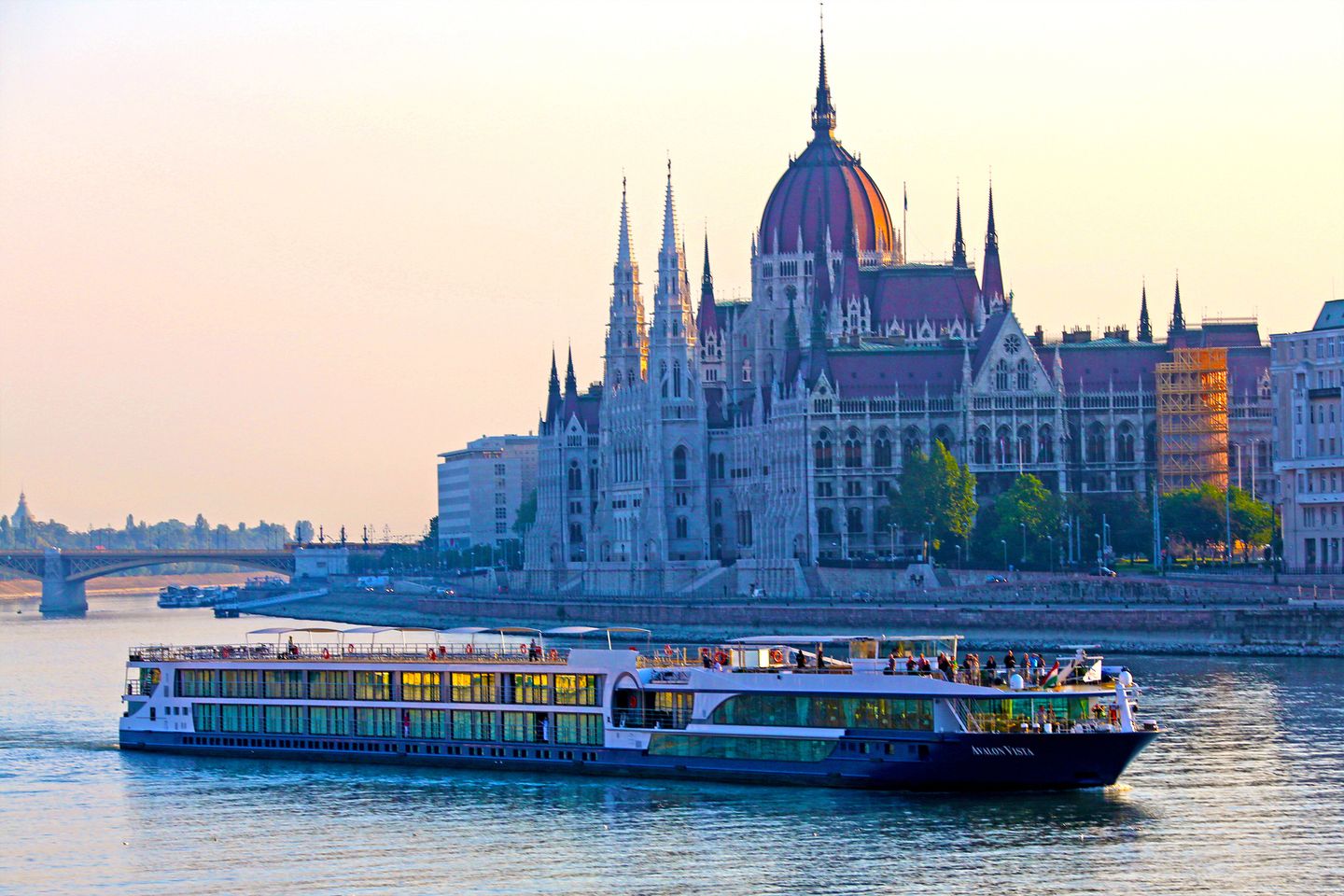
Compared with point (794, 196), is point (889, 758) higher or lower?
lower

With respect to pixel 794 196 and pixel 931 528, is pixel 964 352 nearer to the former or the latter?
pixel 931 528

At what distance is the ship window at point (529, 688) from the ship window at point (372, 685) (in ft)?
12.9

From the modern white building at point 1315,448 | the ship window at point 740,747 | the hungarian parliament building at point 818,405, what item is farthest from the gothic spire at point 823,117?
the ship window at point 740,747

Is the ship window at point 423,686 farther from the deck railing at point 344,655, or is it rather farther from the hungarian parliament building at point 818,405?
the hungarian parliament building at point 818,405

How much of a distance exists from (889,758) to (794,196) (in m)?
136

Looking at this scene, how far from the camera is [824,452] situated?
164250mm

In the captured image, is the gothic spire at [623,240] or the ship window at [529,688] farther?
the gothic spire at [623,240]

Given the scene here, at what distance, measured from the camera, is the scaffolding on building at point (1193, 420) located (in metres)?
158

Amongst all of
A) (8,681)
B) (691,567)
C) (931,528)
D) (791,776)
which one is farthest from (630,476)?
(791,776)

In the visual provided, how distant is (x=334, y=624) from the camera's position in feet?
602

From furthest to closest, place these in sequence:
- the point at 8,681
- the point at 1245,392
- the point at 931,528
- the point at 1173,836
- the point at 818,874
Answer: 1. the point at 1245,392
2. the point at 931,528
3. the point at 8,681
4. the point at 1173,836
5. the point at 818,874

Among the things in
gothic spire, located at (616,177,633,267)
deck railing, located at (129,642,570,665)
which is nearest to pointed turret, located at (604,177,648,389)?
gothic spire, located at (616,177,633,267)

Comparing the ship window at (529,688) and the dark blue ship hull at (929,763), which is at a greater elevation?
the ship window at (529,688)

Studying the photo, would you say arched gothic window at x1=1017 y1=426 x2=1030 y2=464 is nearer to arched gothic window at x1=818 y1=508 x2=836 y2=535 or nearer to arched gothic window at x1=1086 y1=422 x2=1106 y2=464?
arched gothic window at x1=1086 y1=422 x2=1106 y2=464
